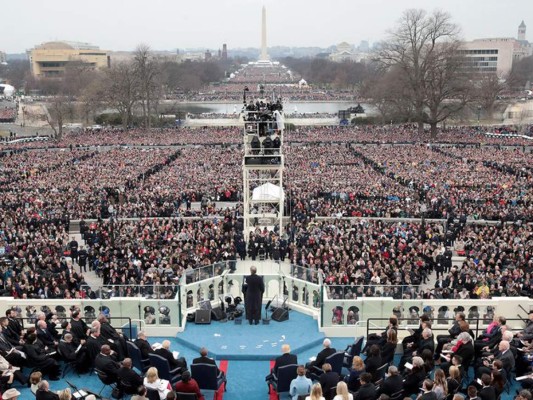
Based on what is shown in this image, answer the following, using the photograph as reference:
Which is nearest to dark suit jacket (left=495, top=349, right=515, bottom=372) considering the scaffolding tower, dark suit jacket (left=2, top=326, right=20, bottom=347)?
dark suit jacket (left=2, top=326, right=20, bottom=347)

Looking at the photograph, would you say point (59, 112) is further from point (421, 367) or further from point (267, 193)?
point (421, 367)

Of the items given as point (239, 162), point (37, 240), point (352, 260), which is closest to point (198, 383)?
point (352, 260)

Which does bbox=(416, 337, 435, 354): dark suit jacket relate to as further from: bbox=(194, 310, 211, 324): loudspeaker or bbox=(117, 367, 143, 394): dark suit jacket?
bbox=(194, 310, 211, 324): loudspeaker

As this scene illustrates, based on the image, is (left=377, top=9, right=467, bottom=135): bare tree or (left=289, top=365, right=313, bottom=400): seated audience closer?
(left=289, top=365, right=313, bottom=400): seated audience

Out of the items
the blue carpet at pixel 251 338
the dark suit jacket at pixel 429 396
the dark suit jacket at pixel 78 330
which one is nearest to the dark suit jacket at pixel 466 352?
the dark suit jacket at pixel 429 396

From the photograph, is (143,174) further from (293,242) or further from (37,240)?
(293,242)

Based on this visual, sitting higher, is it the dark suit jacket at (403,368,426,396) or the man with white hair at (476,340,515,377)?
the man with white hair at (476,340,515,377)

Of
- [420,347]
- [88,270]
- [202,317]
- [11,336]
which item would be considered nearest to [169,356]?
[202,317]
